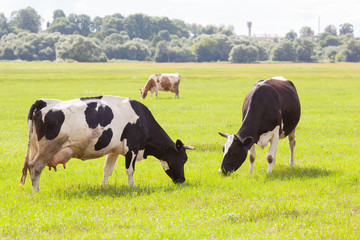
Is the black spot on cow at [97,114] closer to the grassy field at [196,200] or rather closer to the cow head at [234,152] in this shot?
the grassy field at [196,200]

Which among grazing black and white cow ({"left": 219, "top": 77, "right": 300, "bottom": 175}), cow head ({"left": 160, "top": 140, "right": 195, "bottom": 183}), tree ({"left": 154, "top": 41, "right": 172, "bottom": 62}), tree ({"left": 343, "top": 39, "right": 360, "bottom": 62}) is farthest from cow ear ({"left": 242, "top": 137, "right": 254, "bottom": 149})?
tree ({"left": 343, "top": 39, "right": 360, "bottom": 62})

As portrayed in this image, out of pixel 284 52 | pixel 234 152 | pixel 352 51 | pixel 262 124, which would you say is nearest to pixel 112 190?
pixel 234 152

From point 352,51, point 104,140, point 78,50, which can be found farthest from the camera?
point 352,51

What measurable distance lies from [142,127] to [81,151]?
1.45 m

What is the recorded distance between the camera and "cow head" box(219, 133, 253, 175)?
36.7ft

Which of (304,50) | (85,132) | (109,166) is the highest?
(85,132)

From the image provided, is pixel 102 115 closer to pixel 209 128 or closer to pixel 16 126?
pixel 209 128

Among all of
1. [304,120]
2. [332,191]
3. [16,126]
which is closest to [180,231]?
[332,191]

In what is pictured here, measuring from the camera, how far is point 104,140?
979 cm

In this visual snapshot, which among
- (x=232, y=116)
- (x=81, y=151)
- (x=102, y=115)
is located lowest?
(x=232, y=116)

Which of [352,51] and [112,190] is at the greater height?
[112,190]

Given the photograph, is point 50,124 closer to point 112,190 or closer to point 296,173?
point 112,190

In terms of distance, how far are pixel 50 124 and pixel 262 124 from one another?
17.1ft

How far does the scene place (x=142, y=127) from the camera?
→ 1044cm
